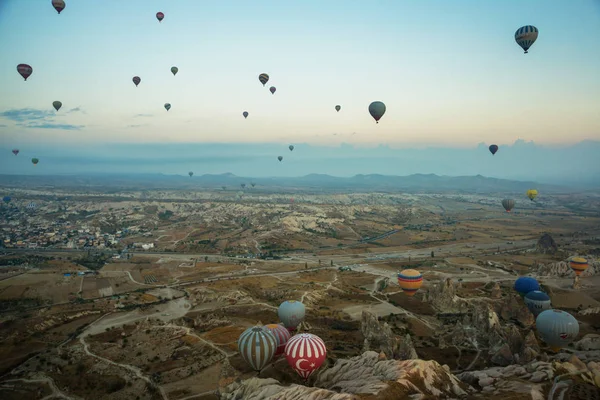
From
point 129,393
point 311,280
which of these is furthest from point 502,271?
point 129,393

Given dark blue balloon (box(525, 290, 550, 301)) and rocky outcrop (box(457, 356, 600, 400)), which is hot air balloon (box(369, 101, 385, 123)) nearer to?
dark blue balloon (box(525, 290, 550, 301))

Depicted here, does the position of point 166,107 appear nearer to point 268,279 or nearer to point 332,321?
point 268,279

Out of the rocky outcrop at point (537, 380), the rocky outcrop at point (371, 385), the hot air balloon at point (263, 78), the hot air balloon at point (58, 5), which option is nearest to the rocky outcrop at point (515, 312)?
the rocky outcrop at point (537, 380)

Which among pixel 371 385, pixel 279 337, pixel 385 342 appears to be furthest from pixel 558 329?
pixel 279 337

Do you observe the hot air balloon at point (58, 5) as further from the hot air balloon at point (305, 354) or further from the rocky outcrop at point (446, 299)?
the rocky outcrop at point (446, 299)

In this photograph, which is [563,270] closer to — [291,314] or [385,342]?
[385,342]

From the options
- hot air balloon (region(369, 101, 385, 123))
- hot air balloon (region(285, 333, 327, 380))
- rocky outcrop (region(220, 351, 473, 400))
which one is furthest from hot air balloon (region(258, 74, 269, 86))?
rocky outcrop (region(220, 351, 473, 400))
